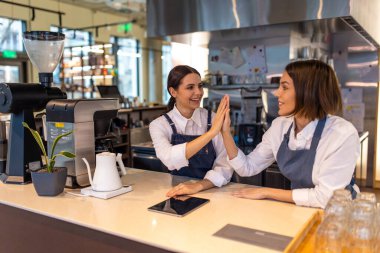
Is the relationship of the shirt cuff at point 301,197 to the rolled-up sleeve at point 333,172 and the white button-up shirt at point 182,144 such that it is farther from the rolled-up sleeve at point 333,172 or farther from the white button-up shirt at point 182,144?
the white button-up shirt at point 182,144

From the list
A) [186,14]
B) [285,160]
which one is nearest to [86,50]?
[186,14]

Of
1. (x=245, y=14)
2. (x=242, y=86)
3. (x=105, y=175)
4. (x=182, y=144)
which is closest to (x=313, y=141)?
(x=182, y=144)

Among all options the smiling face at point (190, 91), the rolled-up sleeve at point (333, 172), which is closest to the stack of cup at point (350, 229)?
the rolled-up sleeve at point (333, 172)

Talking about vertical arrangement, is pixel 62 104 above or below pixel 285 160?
above

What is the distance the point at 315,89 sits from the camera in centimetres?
161

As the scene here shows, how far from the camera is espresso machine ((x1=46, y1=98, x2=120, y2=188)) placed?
1846mm

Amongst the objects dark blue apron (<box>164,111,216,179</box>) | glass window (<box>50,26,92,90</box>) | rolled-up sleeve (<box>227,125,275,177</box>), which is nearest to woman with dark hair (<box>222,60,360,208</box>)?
rolled-up sleeve (<box>227,125,275,177</box>)

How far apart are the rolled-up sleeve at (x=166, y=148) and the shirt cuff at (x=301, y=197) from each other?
1.88 ft

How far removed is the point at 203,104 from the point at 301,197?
302cm

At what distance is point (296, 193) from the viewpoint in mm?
1564

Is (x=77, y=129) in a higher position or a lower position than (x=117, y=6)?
lower

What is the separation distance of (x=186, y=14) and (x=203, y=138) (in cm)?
164

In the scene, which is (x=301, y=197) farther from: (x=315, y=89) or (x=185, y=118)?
(x=185, y=118)

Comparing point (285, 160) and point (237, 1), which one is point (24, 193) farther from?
point (237, 1)
